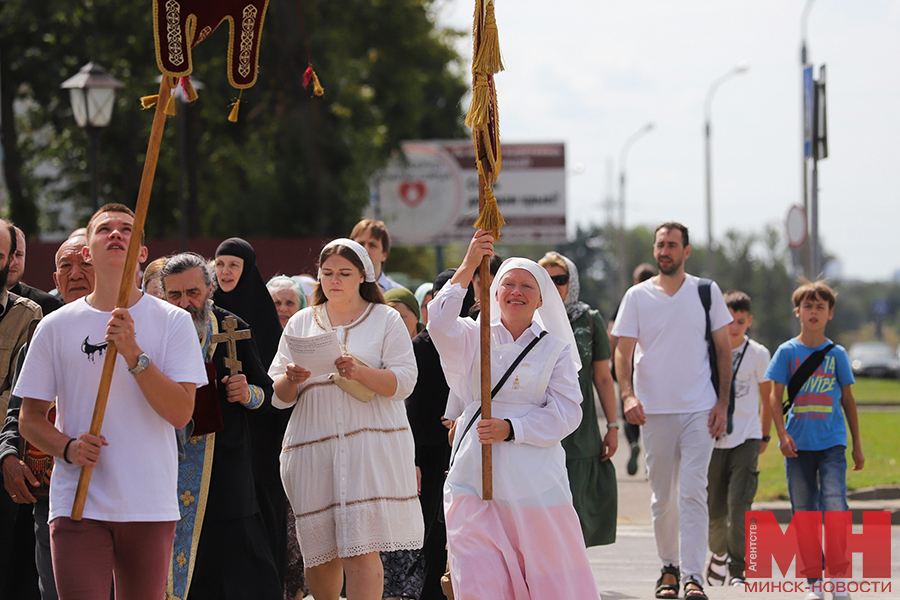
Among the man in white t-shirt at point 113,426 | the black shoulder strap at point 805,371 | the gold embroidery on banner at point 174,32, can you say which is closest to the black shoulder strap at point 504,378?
the man in white t-shirt at point 113,426

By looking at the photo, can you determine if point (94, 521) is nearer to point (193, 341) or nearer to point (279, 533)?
point (193, 341)

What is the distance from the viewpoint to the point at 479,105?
5809mm

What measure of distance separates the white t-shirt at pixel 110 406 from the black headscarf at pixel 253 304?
2200 millimetres

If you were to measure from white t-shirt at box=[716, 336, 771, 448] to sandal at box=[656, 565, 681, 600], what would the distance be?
1472mm

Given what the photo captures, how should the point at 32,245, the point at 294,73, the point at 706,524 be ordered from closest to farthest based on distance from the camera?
1. the point at 706,524
2. the point at 32,245
3. the point at 294,73

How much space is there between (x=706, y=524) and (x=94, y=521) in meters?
4.52

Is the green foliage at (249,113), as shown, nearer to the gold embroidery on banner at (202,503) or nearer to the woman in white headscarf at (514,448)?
the gold embroidery on banner at (202,503)

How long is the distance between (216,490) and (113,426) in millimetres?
1468

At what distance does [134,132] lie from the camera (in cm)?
2612

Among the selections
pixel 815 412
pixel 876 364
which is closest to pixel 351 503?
pixel 815 412

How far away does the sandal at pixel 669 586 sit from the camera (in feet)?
25.0

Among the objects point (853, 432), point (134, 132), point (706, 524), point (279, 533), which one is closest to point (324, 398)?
point (279, 533)

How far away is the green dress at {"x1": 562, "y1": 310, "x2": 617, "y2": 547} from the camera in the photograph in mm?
7469

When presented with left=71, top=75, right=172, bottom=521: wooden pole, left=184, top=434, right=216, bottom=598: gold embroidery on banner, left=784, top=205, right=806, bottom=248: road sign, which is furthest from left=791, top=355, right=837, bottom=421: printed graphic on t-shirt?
left=784, top=205, right=806, bottom=248: road sign
